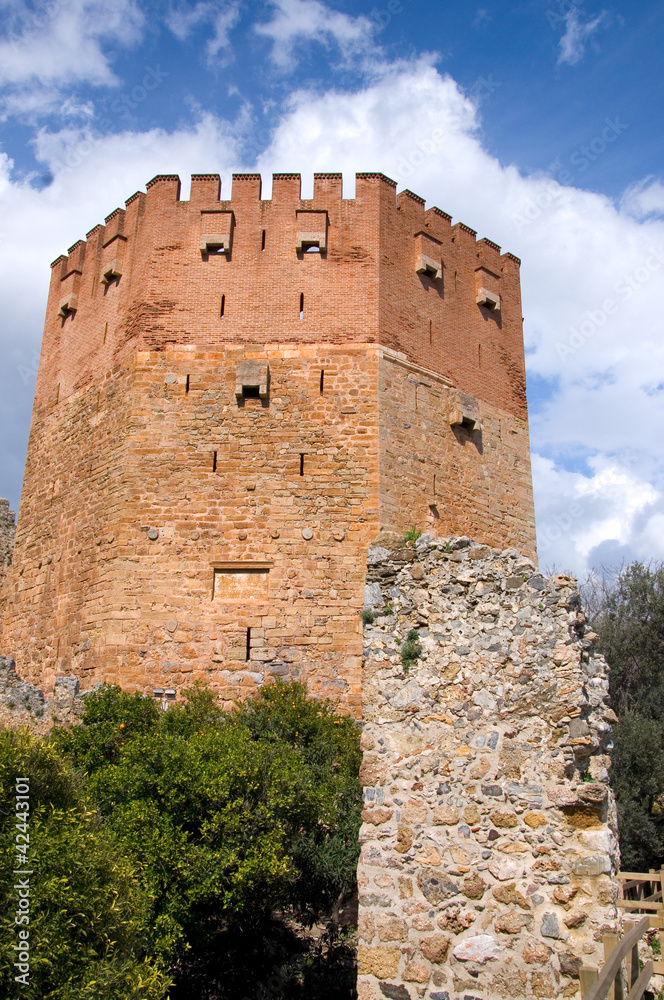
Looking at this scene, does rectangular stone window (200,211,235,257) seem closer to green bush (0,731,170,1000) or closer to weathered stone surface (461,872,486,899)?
green bush (0,731,170,1000)

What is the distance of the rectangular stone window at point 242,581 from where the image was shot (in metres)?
12.5

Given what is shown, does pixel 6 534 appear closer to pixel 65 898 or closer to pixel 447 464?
pixel 447 464

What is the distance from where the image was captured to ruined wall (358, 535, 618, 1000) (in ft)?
16.1

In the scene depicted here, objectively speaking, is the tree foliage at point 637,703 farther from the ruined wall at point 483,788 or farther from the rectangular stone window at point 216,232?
the rectangular stone window at point 216,232

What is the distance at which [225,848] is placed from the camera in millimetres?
7242

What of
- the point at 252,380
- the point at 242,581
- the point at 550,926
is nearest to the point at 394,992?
the point at 550,926

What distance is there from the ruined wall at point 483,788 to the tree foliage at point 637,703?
9704mm

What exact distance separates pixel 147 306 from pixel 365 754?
10280 millimetres

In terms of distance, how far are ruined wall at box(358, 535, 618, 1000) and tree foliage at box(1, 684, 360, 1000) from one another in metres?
1.89

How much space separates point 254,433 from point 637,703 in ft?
32.2

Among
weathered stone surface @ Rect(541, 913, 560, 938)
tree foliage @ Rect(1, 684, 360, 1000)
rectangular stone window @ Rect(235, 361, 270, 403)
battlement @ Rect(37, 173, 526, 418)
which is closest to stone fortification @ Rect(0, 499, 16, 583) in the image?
battlement @ Rect(37, 173, 526, 418)

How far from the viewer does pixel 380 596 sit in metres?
6.00

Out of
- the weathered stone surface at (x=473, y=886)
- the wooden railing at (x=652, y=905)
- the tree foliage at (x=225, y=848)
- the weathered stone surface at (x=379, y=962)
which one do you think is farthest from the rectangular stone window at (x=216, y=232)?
the weathered stone surface at (x=379, y=962)

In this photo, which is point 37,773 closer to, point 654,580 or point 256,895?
point 256,895
